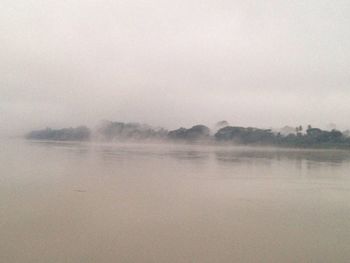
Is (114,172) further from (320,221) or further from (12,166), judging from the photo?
(320,221)

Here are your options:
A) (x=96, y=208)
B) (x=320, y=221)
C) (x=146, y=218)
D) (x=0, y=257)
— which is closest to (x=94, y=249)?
(x=0, y=257)

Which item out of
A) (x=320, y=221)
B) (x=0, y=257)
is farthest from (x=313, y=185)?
(x=0, y=257)

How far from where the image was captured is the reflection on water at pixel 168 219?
15.1ft

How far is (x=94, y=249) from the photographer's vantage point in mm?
4570

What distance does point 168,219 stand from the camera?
6137 mm

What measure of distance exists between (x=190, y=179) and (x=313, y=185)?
4.19 meters

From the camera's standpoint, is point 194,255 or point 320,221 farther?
point 320,221

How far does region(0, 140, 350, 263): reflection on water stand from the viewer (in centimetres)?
460

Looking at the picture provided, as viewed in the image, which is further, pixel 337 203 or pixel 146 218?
pixel 337 203

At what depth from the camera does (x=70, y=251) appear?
4.45 metres

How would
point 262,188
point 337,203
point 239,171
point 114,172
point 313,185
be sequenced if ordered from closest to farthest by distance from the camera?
point 337,203 < point 262,188 < point 313,185 < point 114,172 < point 239,171

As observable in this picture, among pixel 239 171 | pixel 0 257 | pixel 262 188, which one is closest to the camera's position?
pixel 0 257

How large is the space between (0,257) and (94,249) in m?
1.27

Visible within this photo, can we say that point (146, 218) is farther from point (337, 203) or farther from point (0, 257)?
point (337, 203)
